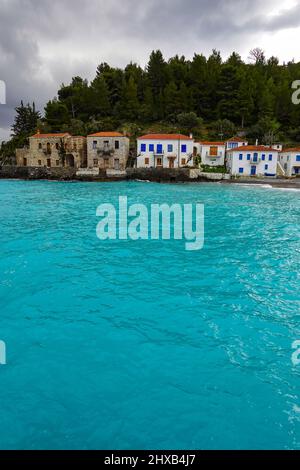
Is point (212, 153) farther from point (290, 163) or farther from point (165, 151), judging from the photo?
point (290, 163)

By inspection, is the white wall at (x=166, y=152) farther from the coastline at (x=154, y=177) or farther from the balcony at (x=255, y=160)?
the balcony at (x=255, y=160)

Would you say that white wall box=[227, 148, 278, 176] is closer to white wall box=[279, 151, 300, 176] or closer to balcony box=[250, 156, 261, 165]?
balcony box=[250, 156, 261, 165]

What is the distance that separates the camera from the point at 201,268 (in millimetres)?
10953

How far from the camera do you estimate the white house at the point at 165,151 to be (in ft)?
180

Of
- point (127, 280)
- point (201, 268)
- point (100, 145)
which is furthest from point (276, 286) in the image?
point (100, 145)

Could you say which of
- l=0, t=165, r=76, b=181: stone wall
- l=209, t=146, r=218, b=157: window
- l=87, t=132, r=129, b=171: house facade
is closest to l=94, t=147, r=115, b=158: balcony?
l=87, t=132, r=129, b=171: house facade

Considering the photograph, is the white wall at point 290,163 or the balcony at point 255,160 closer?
the balcony at point 255,160

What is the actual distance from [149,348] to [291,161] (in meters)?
54.7

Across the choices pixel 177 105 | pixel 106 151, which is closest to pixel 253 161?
pixel 106 151

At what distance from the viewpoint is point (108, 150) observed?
186 feet

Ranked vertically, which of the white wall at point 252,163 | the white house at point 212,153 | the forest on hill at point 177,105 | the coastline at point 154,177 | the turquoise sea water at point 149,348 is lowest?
the turquoise sea water at point 149,348

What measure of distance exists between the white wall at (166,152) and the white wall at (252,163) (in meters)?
7.46

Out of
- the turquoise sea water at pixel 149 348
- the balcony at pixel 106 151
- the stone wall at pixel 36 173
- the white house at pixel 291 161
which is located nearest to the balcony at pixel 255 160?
the white house at pixel 291 161
